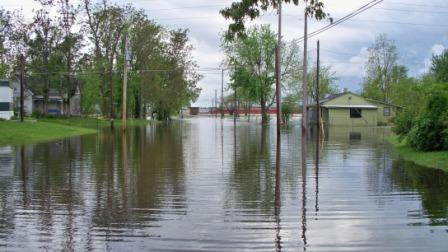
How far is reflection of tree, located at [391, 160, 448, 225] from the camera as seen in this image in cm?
1131

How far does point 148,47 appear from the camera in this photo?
261ft

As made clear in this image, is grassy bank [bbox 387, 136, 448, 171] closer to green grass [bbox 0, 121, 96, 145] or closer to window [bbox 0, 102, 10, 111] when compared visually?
green grass [bbox 0, 121, 96, 145]

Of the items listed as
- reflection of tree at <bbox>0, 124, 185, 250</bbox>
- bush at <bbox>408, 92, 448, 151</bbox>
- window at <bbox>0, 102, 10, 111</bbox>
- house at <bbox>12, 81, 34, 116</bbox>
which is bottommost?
reflection of tree at <bbox>0, 124, 185, 250</bbox>

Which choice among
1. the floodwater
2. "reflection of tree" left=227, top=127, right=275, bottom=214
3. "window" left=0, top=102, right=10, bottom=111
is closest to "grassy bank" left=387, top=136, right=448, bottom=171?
the floodwater

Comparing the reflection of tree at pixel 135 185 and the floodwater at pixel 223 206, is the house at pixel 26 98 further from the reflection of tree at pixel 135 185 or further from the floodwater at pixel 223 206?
the floodwater at pixel 223 206

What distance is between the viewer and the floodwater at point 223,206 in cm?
907

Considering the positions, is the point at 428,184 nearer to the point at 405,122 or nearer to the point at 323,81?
the point at 405,122

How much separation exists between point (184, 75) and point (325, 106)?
1102 inches

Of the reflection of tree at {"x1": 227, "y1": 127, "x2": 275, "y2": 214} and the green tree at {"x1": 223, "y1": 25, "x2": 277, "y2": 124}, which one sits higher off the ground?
the green tree at {"x1": 223, "y1": 25, "x2": 277, "y2": 124}

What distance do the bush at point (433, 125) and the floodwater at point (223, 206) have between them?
250cm

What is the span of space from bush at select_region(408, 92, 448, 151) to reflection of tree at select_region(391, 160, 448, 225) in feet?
8.20

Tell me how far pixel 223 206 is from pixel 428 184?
6062 mm

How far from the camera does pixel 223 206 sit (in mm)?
12211

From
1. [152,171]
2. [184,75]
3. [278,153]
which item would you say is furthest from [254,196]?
[184,75]
